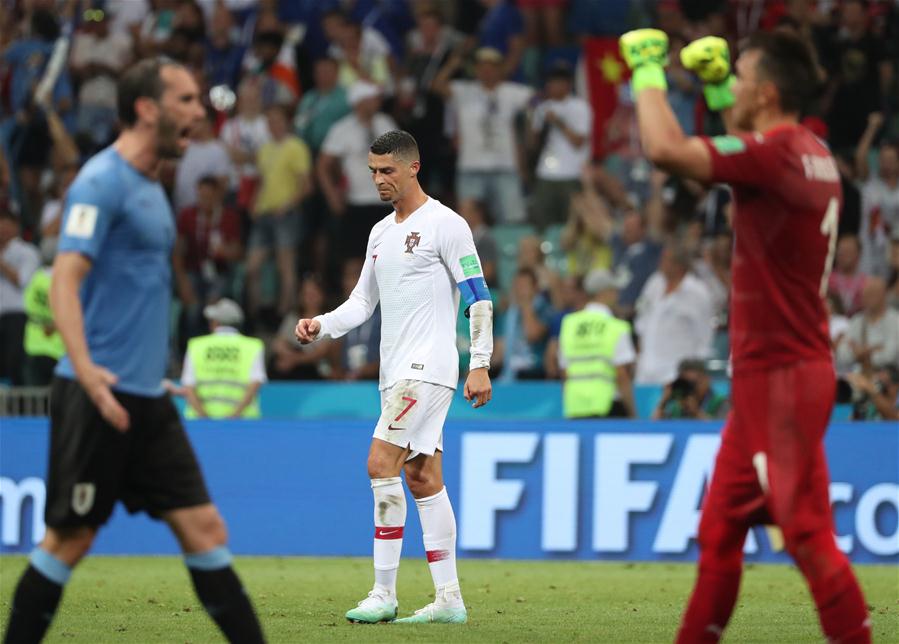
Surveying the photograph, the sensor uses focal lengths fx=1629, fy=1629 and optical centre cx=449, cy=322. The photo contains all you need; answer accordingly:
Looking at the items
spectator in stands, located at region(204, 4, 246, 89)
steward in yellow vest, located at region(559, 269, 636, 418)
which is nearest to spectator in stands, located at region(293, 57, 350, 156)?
spectator in stands, located at region(204, 4, 246, 89)

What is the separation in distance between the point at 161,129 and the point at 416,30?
48.4ft

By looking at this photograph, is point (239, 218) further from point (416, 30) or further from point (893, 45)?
point (893, 45)

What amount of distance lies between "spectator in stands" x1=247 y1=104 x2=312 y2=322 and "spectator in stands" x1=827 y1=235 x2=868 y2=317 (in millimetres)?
6274

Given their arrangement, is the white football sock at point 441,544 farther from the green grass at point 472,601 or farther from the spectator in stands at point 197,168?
the spectator in stands at point 197,168

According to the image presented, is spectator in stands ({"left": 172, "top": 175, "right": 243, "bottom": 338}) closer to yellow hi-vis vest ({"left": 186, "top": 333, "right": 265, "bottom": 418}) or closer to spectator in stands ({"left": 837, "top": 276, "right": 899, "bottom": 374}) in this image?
yellow hi-vis vest ({"left": 186, "top": 333, "right": 265, "bottom": 418})

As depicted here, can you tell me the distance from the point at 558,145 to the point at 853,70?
11.5ft

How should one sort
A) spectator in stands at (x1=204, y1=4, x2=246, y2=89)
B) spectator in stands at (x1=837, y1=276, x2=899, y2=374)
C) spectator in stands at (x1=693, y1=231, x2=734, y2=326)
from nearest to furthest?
spectator in stands at (x1=837, y1=276, x2=899, y2=374) < spectator in stands at (x1=693, y1=231, x2=734, y2=326) < spectator in stands at (x1=204, y1=4, x2=246, y2=89)

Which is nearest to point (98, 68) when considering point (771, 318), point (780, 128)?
point (780, 128)

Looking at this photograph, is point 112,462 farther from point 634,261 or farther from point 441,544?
point 634,261

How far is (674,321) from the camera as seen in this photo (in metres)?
17.1

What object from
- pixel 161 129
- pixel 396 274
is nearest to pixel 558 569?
pixel 396 274

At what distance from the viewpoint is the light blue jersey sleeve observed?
6133mm

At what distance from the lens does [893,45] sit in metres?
19.2

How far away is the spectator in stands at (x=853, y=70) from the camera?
18.7 metres
